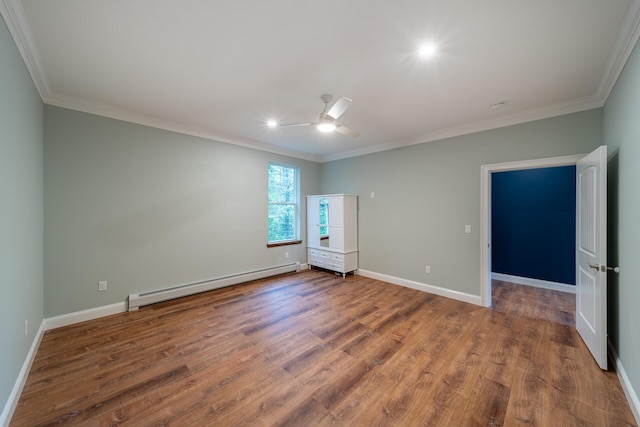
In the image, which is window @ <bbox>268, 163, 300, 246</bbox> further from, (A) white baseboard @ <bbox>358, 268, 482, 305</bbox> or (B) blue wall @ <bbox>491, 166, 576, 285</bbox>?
(B) blue wall @ <bbox>491, 166, 576, 285</bbox>

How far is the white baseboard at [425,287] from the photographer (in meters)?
3.65

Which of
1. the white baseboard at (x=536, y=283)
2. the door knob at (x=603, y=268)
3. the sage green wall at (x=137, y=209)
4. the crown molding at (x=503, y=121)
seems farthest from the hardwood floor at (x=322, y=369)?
the crown molding at (x=503, y=121)

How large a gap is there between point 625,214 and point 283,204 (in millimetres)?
4648

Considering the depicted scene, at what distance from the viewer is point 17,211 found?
1.91m

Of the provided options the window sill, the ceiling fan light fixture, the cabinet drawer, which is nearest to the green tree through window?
the window sill

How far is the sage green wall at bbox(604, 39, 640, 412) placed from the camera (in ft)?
5.74

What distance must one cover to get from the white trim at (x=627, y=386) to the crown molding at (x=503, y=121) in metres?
2.56

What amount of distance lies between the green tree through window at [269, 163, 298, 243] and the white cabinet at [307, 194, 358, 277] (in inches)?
15.7

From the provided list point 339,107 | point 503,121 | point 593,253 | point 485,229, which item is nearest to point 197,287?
point 339,107

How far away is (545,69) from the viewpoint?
225 centimetres

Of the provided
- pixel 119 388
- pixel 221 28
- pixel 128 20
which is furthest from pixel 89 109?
pixel 119 388

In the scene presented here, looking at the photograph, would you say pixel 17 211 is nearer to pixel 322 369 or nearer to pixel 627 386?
pixel 322 369

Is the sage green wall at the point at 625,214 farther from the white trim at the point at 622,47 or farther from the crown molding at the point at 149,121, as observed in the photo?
the crown molding at the point at 149,121

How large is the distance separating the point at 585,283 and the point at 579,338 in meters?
0.61
